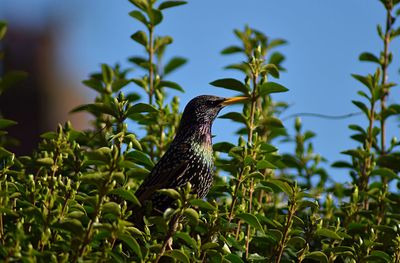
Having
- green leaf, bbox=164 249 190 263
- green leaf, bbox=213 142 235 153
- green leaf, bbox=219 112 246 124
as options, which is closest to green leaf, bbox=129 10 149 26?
green leaf, bbox=219 112 246 124

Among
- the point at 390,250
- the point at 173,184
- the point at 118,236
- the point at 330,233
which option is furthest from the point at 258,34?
the point at 118,236

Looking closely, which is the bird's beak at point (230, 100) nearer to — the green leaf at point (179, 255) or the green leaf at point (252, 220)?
the green leaf at point (252, 220)

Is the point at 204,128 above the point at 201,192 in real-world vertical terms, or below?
above

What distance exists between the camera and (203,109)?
6180 mm

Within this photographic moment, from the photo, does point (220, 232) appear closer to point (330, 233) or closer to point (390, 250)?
point (330, 233)

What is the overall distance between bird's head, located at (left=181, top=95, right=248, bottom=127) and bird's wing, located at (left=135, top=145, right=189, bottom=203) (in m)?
0.37

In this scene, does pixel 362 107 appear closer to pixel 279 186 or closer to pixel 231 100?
pixel 231 100

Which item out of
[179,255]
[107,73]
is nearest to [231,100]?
[107,73]

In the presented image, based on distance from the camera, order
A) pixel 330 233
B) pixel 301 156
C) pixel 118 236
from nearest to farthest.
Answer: pixel 118 236 < pixel 330 233 < pixel 301 156

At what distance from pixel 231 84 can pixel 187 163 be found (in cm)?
88

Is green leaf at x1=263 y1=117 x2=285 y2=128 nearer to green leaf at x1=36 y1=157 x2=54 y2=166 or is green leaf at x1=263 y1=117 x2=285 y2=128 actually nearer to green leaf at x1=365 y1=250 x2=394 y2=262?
green leaf at x1=365 y1=250 x2=394 y2=262

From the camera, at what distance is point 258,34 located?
6.45 meters

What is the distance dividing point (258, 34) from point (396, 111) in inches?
48.4

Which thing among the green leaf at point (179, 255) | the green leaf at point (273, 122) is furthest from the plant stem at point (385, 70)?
the green leaf at point (179, 255)
